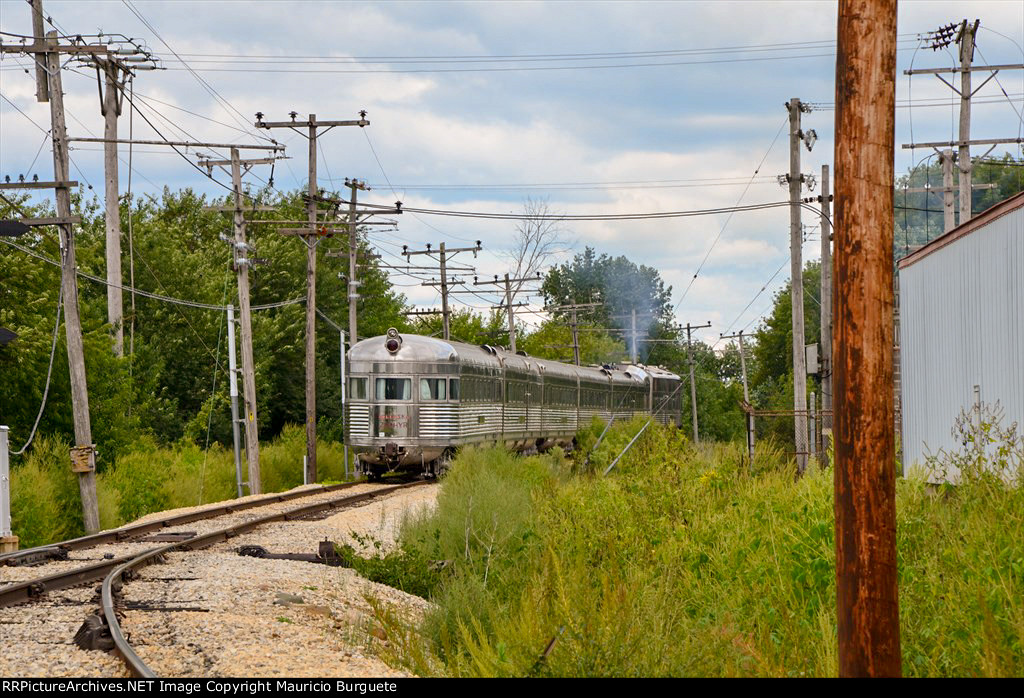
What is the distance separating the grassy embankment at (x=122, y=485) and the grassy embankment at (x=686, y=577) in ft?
28.5

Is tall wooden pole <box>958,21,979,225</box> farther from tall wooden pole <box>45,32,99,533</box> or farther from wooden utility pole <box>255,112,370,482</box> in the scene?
tall wooden pole <box>45,32,99,533</box>

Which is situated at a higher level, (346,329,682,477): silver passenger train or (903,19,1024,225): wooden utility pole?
(903,19,1024,225): wooden utility pole

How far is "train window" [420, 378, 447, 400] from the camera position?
1040 inches

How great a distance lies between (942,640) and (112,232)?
2895cm

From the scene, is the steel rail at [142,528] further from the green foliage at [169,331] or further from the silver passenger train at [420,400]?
the green foliage at [169,331]

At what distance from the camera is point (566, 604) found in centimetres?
628

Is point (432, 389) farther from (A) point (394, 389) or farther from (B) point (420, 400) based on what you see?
(A) point (394, 389)

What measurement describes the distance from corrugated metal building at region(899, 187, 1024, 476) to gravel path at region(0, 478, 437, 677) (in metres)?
6.20

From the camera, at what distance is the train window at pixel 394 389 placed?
2652 cm

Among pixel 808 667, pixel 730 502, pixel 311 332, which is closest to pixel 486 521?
pixel 730 502

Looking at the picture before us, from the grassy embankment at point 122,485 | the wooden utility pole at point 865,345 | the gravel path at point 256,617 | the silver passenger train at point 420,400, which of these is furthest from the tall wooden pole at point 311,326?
the wooden utility pole at point 865,345

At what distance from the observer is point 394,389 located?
26.7m

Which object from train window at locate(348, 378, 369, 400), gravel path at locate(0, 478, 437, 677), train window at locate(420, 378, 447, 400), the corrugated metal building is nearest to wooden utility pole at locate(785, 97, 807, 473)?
the corrugated metal building

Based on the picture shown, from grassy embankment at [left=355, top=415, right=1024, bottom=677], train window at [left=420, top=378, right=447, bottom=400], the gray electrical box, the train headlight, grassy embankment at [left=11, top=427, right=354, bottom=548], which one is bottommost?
grassy embankment at [left=11, top=427, right=354, bottom=548]
